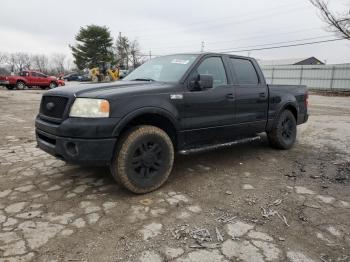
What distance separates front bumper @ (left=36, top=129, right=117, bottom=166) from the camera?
3525 mm

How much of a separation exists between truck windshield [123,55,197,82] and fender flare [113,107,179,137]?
58 centimetres

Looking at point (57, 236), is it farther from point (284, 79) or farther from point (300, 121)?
point (284, 79)

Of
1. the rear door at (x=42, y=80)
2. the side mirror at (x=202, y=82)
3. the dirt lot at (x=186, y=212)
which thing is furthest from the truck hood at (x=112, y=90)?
the rear door at (x=42, y=80)

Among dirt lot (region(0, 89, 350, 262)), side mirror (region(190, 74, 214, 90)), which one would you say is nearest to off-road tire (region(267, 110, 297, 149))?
dirt lot (region(0, 89, 350, 262))

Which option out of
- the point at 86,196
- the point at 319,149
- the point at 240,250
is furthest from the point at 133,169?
the point at 319,149

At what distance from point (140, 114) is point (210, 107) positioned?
1185mm

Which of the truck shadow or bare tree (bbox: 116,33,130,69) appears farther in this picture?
bare tree (bbox: 116,33,130,69)

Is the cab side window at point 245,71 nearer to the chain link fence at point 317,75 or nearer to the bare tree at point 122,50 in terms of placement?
A: the chain link fence at point 317,75

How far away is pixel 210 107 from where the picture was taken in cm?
455

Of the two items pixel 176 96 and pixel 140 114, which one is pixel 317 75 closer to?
pixel 176 96

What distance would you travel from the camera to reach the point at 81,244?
287 centimetres

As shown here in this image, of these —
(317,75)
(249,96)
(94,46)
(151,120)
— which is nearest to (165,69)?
(151,120)

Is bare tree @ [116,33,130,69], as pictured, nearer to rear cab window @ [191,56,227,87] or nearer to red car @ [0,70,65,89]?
red car @ [0,70,65,89]

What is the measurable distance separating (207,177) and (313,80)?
101ft
